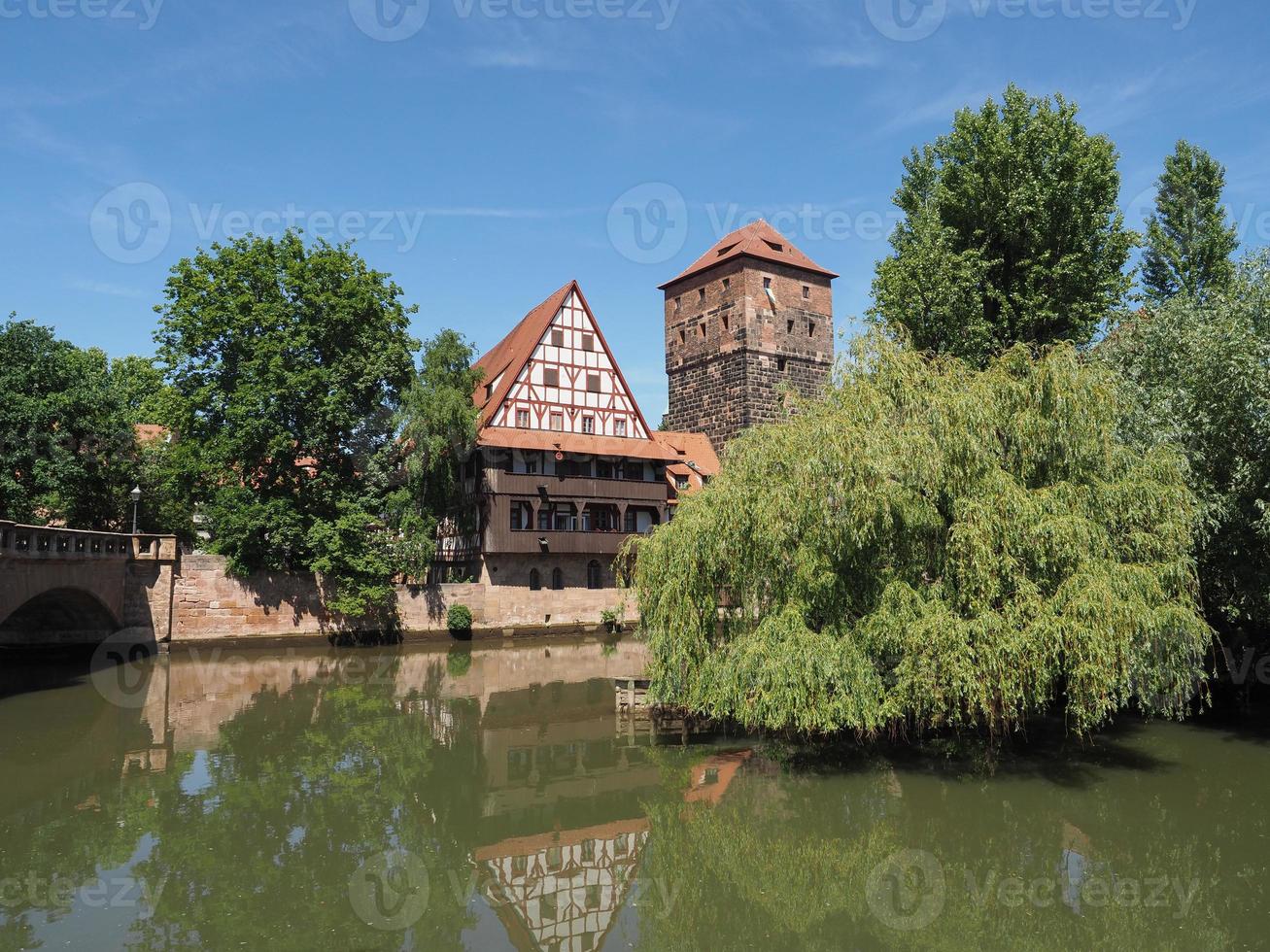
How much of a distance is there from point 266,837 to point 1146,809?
11.8m

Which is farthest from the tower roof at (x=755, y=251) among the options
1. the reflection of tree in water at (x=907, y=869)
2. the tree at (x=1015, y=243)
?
the reflection of tree in water at (x=907, y=869)

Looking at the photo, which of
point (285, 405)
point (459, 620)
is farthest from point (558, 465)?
point (285, 405)

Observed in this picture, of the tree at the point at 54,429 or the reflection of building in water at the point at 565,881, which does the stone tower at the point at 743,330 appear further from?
the reflection of building in water at the point at 565,881

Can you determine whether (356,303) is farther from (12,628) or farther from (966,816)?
(966,816)

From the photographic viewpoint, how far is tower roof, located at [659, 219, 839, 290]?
1844 inches

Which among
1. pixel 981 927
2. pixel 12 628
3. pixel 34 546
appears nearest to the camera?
pixel 981 927

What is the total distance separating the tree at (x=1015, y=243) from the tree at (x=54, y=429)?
26.9 metres

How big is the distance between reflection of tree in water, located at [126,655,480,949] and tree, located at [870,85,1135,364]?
15.5 m

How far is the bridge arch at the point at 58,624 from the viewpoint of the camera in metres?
30.4

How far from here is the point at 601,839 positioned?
12164 millimetres

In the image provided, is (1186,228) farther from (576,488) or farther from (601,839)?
(601,839)

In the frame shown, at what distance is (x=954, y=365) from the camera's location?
16.3 meters

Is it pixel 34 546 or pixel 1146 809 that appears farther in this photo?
pixel 34 546

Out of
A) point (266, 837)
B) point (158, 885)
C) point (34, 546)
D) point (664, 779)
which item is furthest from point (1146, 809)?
point (34, 546)
